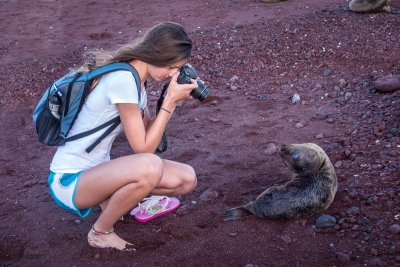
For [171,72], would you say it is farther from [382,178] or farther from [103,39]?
[103,39]

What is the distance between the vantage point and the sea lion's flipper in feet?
10.3

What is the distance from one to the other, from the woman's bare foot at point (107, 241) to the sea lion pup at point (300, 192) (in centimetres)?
82

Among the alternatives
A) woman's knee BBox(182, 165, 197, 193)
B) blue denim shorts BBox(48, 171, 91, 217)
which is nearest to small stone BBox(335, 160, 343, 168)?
woman's knee BBox(182, 165, 197, 193)

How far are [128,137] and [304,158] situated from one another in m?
1.41

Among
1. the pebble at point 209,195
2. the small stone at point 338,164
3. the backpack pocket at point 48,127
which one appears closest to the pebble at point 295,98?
the small stone at point 338,164

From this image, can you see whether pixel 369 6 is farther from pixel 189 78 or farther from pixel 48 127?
pixel 48 127

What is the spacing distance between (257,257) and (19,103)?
4.44 m

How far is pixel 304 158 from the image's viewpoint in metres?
3.24

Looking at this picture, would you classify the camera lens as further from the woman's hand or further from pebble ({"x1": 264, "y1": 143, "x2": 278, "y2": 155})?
pebble ({"x1": 264, "y1": 143, "x2": 278, "y2": 155})

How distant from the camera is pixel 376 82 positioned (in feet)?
15.9

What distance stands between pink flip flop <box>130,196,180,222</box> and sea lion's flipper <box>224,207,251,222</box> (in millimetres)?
477

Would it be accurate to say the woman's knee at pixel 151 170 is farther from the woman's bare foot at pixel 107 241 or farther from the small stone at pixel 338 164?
the small stone at pixel 338 164

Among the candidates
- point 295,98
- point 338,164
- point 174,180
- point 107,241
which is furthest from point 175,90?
point 295,98

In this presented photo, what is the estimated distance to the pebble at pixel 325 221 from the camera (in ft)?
9.61
